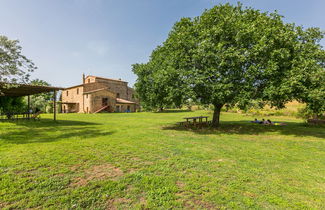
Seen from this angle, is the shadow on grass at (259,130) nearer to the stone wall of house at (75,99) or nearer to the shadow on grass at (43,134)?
the shadow on grass at (43,134)

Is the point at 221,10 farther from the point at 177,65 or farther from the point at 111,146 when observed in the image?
the point at 111,146

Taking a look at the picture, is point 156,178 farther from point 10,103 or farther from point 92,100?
point 92,100

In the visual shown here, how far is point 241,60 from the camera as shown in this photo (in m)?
9.38

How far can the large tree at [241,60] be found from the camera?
370 inches

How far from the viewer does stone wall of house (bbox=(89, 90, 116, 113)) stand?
32.4m

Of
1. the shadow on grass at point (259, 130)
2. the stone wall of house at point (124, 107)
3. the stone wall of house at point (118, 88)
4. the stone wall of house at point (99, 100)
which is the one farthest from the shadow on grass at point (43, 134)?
the stone wall of house at point (118, 88)

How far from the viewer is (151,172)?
4094 mm

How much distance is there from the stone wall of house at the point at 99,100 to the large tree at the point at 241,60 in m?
26.1

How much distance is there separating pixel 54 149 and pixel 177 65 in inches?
349

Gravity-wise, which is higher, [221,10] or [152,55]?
[221,10]

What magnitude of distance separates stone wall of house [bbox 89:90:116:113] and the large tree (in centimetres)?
2612

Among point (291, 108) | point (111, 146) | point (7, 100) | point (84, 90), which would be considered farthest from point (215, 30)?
point (84, 90)

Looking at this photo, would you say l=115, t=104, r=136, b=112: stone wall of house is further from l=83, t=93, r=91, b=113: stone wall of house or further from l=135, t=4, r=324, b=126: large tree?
l=135, t=4, r=324, b=126: large tree

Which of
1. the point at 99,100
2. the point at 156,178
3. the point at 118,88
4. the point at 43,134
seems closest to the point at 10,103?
the point at 99,100
